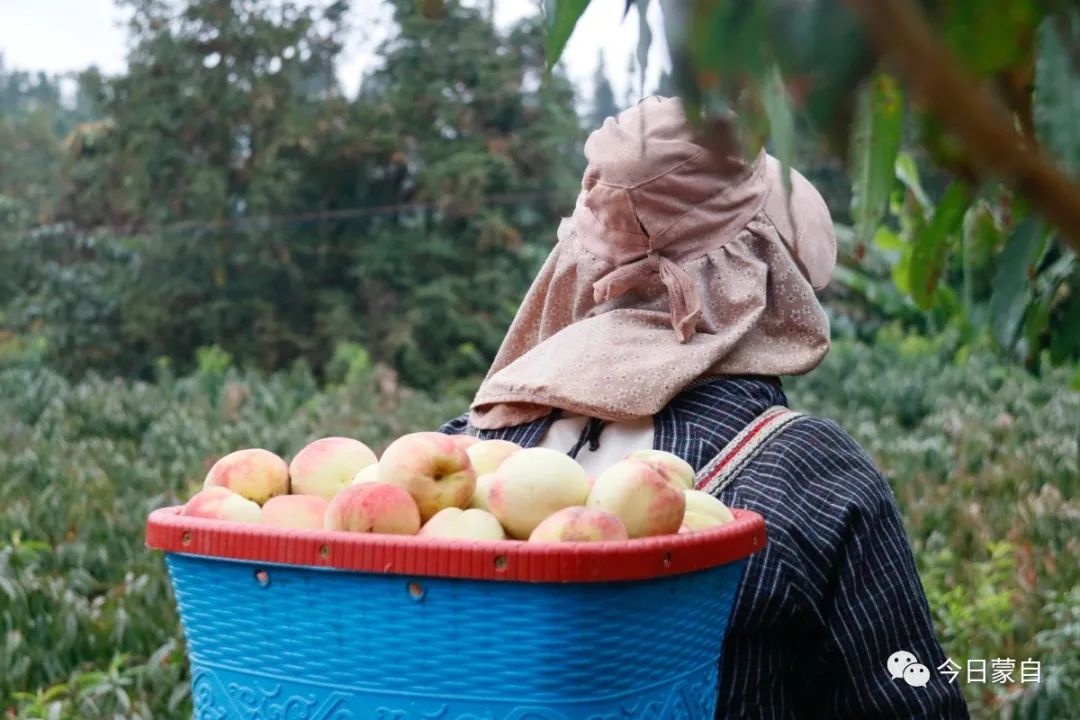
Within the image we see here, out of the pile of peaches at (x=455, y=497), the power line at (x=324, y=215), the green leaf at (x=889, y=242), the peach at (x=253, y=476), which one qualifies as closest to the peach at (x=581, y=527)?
the pile of peaches at (x=455, y=497)

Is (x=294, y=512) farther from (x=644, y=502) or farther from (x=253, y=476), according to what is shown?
(x=644, y=502)

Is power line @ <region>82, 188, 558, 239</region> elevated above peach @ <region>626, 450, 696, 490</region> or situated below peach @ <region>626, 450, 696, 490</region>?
below

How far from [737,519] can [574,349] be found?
555mm

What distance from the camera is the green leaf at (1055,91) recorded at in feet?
1.65

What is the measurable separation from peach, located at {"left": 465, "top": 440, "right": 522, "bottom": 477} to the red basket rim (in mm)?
309

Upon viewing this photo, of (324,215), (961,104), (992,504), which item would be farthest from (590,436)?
(324,215)

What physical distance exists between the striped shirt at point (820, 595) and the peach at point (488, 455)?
370mm

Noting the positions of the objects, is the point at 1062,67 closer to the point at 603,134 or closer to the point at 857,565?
the point at 857,565

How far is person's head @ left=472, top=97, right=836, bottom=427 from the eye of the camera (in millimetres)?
1920

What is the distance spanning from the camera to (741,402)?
6.43ft

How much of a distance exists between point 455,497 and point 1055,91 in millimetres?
963

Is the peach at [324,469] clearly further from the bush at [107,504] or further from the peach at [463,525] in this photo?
the bush at [107,504]

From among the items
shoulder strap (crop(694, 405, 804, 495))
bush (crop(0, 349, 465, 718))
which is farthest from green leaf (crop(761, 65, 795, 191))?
bush (crop(0, 349, 465, 718))

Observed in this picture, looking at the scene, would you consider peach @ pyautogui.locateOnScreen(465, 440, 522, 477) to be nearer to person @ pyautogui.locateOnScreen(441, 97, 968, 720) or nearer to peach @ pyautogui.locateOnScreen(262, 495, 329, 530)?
peach @ pyautogui.locateOnScreen(262, 495, 329, 530)
